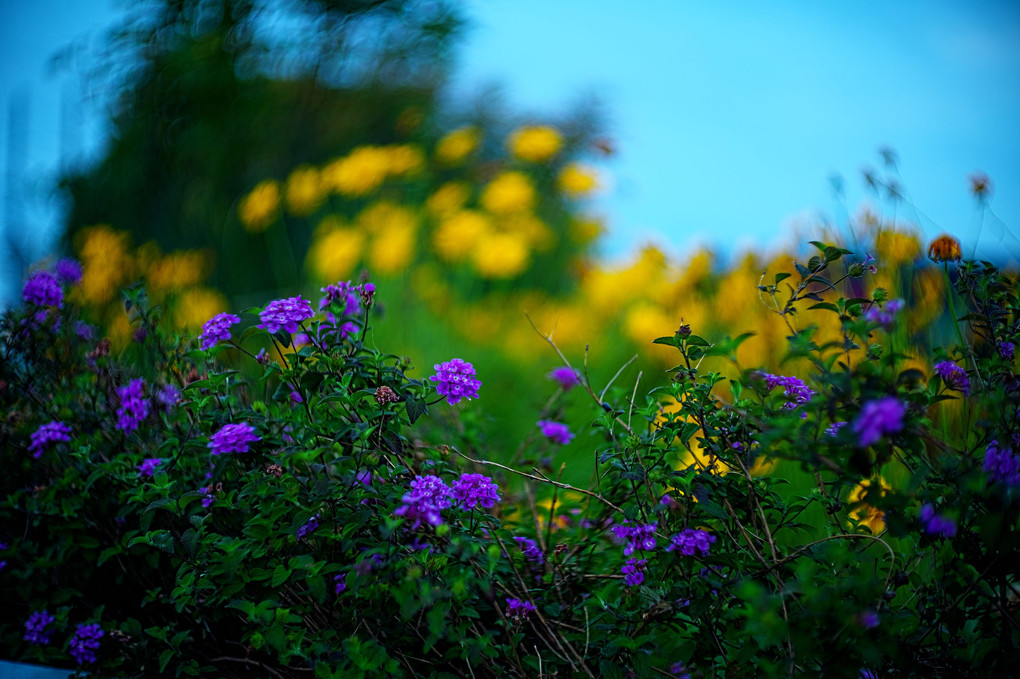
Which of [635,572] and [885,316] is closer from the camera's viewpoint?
[885,316]

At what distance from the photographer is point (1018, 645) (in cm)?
84

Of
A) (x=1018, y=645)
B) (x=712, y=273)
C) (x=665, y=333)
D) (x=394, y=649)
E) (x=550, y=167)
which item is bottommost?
(x=1018, y=645)

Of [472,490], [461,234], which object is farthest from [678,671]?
[461,234]

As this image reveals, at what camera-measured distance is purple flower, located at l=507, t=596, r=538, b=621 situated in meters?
1.07

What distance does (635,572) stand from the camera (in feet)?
3.52

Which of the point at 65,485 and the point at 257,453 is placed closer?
the point at 257,453

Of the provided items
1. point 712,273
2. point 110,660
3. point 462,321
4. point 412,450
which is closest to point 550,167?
point 462,321

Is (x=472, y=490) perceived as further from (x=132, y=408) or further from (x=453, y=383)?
(x=132, y=408)

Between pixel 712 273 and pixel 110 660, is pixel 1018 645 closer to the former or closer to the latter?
pixel 110 660

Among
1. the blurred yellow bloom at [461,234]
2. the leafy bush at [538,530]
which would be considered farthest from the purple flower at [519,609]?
the blurred yellow bloom at [461,234]

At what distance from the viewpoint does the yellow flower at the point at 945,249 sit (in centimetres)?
120

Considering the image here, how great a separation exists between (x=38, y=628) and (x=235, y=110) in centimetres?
374

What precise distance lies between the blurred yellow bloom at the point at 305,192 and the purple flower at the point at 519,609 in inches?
110

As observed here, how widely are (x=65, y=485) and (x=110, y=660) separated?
34 cm
